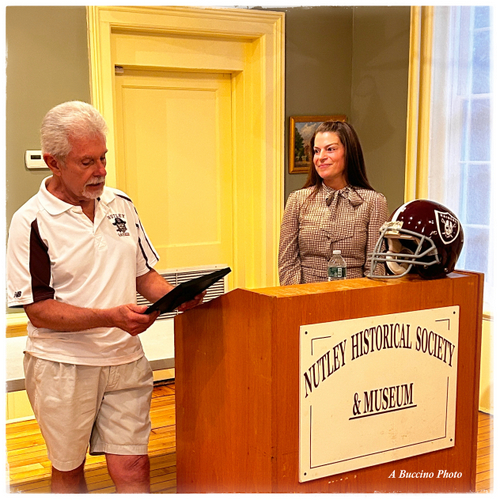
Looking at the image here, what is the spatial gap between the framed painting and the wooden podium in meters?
2.98

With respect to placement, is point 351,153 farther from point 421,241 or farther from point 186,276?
point 186,276

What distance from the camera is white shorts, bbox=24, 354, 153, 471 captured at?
6.48 ft

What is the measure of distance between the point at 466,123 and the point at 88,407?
298 centimetres

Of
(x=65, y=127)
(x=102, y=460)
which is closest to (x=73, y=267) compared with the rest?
(x=65, y=127)

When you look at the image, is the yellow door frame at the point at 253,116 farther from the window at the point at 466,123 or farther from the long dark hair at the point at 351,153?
the long dark hair at the point at 351,153

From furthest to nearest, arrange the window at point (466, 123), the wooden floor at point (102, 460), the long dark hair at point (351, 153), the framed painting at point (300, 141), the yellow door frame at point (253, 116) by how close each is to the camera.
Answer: the framed painting at point (300, 141)
the yellow door frame at point (253, 116)
the window at point (466, 123)
the wooden floor at point (102, 460)
the long dark hair at point (351, 153)

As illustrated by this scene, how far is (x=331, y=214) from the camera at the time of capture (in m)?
2.73

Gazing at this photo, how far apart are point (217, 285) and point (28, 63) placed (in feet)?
6.43

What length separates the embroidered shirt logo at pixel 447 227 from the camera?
68.3 inches

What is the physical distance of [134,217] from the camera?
2166 millimetres

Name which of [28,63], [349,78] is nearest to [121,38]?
[28,63]

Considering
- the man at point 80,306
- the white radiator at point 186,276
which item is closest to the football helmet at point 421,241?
the man at point 80,306

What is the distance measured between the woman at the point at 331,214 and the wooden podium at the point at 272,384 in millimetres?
861

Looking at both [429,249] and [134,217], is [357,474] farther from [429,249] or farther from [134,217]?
[134,217]
